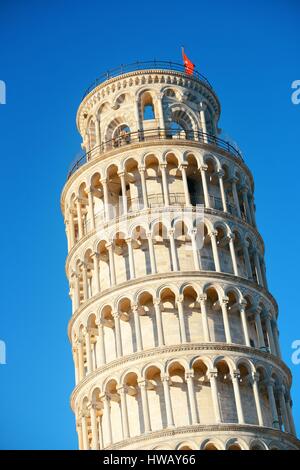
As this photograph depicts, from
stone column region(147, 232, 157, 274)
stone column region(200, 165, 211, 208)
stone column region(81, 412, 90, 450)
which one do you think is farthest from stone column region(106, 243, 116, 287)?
stone column region(81, 412, 90, 450)

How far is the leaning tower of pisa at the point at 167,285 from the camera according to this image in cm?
5562

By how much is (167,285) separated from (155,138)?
9686 millimetres

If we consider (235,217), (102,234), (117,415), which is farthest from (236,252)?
(117,415)

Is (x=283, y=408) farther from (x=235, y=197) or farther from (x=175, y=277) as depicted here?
(x=235, y=197)

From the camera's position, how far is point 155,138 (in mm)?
63406

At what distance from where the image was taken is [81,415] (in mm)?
58062

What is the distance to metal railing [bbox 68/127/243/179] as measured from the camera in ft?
209

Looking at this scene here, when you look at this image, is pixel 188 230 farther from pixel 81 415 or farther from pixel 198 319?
pixel 81 415

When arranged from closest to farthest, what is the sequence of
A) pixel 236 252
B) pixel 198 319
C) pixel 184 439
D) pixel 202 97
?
pixel 184 439
pixel 198 319
pixel 236 252
pixel 202 97

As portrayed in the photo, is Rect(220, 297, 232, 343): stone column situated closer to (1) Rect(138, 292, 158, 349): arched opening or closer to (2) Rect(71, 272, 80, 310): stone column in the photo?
(1) Rect(138, 292, 158, 349): arched opening

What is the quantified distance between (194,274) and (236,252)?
4.38 metres

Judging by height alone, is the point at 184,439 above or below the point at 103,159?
below

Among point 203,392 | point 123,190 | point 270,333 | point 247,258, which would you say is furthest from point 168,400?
point 123,190

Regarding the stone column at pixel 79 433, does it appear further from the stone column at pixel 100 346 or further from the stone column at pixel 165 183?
the stone column at pixel 165 183
